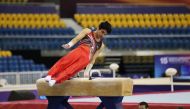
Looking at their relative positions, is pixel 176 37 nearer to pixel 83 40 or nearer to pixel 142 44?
pixel 142 44

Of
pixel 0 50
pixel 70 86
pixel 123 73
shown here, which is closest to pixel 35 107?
pixel 70 86

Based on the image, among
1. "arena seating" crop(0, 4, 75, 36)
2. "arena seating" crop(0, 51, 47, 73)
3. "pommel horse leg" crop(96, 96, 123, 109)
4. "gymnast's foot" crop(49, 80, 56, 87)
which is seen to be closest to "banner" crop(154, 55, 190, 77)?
"arena seating" crop(0, 51, 47, 73)

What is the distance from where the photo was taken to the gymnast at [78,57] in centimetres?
568

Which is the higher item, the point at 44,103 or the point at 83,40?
the point at 83,40

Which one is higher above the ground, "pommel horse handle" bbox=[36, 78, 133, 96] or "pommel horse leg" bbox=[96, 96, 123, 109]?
"pommel horse handle" bbox=[36, 78, 133, 96]

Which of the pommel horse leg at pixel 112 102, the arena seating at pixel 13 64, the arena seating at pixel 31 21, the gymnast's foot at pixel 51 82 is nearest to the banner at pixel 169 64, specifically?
the arena seating at pixel 13 64

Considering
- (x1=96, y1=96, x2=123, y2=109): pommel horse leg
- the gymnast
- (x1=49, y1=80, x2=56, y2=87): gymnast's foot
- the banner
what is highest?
the gymnast

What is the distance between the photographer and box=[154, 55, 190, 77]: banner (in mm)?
14797

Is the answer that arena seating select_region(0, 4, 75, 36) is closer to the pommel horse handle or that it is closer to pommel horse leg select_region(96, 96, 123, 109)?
the pommel horse handle

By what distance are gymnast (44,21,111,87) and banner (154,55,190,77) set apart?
9116 mm

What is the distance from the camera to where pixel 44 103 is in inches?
303

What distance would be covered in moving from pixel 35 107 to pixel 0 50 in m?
8.88

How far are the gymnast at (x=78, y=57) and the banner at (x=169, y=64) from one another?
912 cm

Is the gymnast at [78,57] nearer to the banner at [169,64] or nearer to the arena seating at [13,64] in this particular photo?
the banner at [169,64]
